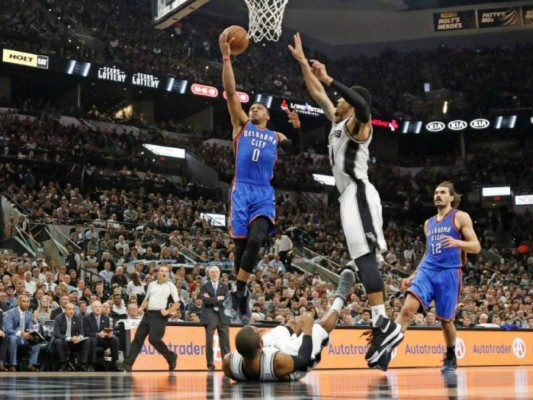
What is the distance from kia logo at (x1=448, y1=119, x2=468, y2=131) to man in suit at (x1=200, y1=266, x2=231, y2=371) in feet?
103

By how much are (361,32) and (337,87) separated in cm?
3959

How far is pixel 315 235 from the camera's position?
28.1 meters

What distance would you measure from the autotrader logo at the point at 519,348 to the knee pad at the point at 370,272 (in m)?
11.5

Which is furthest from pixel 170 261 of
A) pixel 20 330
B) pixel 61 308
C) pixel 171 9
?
pixel 171 9

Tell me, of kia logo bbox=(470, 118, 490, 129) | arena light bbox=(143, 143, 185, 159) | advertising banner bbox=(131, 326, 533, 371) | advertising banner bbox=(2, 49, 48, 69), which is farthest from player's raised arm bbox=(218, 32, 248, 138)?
kia logo bbox=(470, 118, 490, 129)

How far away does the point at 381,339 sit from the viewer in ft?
21.8

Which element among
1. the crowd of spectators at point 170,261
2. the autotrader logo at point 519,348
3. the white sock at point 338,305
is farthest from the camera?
the autotrader logo at point 519,348

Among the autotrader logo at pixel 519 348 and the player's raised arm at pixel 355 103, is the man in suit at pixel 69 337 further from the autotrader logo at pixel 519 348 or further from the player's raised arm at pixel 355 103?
the autotrader logo at pixel 519 348

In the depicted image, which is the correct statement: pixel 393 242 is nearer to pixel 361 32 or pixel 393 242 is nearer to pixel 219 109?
pixel 219 109

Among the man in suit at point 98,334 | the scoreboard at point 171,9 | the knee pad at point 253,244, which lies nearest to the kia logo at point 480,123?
the scoreboard at point 171,9

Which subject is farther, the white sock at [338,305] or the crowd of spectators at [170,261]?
the crowd of spectators at [170,261]

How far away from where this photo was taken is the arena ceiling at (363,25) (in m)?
42.4

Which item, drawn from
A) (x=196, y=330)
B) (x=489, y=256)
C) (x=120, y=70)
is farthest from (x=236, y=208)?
(x=489, y=256)

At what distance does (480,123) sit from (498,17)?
572 cm
